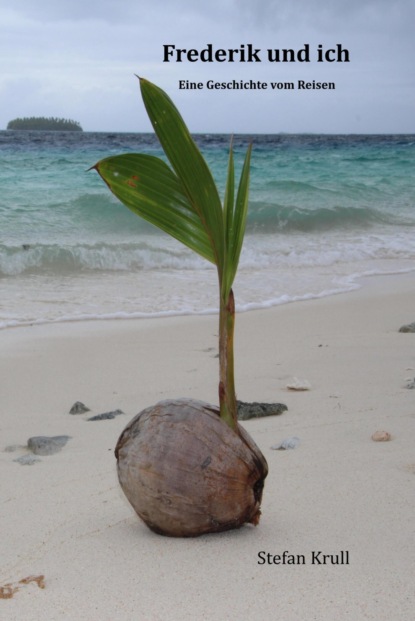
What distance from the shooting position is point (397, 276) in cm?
778

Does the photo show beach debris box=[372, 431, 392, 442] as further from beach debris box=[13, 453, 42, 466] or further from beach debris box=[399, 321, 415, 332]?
beach debris box=[399, 321, 415, 332]

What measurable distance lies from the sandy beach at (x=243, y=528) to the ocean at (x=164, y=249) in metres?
1.68

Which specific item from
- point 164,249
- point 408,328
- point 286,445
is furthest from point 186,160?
point 164,249

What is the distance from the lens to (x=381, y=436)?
262 cm

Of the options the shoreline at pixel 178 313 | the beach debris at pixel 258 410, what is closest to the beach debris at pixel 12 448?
the beach debris at pixel 258 410

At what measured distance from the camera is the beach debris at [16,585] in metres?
1.62

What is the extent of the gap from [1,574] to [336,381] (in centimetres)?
226

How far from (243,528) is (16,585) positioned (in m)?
0.53

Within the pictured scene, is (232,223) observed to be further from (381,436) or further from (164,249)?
(164,249)

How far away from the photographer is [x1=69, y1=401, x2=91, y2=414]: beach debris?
3.46 metres

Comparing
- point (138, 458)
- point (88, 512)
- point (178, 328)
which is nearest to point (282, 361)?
point (178, 328)

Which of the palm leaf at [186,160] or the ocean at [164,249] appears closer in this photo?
the palm leaf at [186,160]

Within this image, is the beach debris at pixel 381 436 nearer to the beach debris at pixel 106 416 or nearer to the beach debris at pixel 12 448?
the beach debris at pixel 106 416

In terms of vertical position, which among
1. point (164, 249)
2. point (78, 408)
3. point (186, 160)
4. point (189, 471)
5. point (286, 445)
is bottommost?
point (78, 408)
